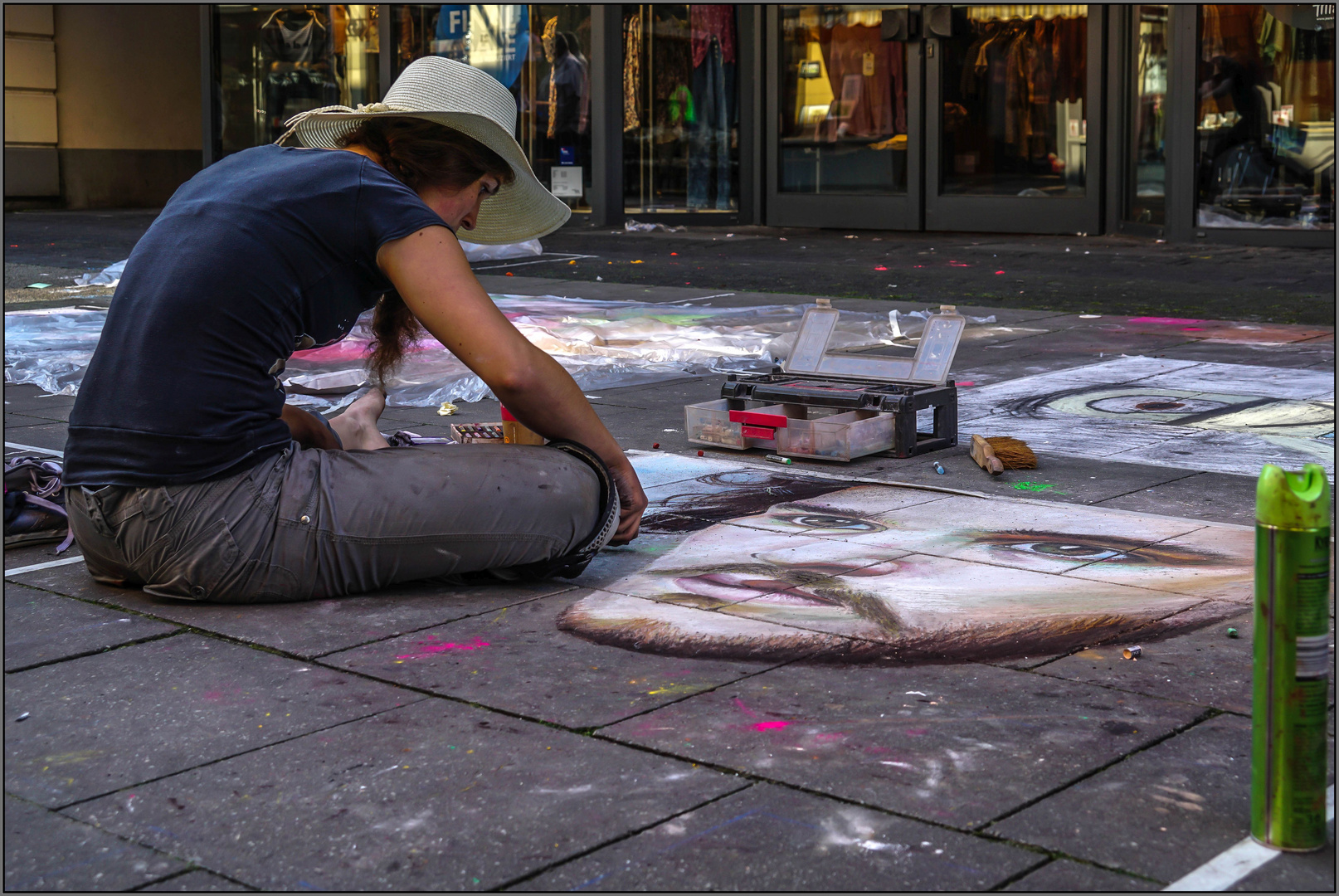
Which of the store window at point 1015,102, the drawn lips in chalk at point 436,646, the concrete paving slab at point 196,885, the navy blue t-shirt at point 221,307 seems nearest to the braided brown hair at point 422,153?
the navy blue t-shirt at point 221,307

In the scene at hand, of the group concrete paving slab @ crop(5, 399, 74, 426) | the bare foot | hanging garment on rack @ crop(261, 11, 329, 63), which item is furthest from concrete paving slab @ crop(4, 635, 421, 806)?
hanging garment on rack @ crop(261, 11, 329, 63)

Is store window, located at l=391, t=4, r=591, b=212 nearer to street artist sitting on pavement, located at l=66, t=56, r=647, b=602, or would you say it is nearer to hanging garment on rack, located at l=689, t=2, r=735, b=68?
hanging garment on rack, located at l=689, t=2, r=735, b=68

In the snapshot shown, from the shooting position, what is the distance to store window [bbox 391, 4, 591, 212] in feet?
53.5

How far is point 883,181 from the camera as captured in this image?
15.7 metres

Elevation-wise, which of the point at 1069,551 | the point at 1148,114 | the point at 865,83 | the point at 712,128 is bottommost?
the point at 1069,551

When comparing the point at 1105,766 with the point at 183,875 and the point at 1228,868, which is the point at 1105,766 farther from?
the point at 183,875

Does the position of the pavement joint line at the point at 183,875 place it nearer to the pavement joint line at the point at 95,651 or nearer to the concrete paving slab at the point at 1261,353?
the pavement joint line at the point at 95,651

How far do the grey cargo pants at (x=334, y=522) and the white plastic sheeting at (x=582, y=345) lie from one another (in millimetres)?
3034

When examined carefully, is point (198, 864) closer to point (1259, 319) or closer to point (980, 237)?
point (1259, 319)

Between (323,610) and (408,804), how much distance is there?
1147mm

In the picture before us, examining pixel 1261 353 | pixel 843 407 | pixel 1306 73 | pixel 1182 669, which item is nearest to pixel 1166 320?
pixel 1261 353

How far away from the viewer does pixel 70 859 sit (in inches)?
84.3

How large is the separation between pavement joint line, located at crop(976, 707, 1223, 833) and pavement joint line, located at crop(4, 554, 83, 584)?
2659mm

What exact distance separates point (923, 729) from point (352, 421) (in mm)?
2209
